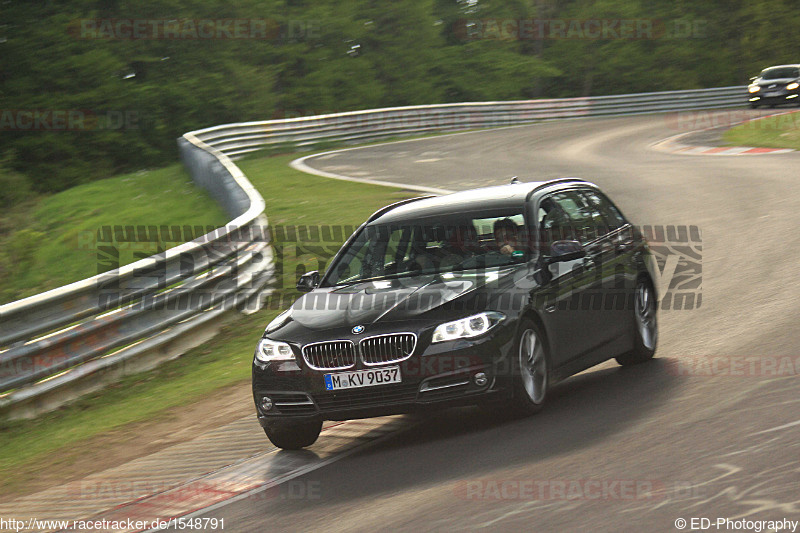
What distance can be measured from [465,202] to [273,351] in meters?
2.05

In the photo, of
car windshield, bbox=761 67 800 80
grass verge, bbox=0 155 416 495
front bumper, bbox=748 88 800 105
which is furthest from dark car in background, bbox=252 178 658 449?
car windshield, bbox=761 67 800 80

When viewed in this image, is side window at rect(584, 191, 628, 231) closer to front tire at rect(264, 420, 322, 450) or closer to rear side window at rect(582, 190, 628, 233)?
rear side window at rect(582, 190, 628, 233)

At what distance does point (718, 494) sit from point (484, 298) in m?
2.51

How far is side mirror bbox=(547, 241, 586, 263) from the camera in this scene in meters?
8.32

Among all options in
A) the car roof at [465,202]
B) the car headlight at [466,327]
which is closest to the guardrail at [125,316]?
the car roof at [465,202]

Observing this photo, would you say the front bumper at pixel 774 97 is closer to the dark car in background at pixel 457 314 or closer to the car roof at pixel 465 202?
the dark car in background at pixel 457 314

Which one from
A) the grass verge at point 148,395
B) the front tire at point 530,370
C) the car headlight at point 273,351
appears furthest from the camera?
the grass verge at point 148,395

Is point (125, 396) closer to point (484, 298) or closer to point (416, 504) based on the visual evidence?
point (484, 298)

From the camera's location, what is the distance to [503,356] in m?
7.58

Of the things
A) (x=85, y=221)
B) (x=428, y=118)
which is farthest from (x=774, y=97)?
(x=85, y=221)

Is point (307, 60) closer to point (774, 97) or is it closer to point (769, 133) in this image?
point (774, 97)

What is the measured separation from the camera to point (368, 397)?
7.61m

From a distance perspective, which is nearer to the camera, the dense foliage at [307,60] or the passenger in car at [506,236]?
the passenger in car at [506,236]

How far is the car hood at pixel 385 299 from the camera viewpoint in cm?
774
